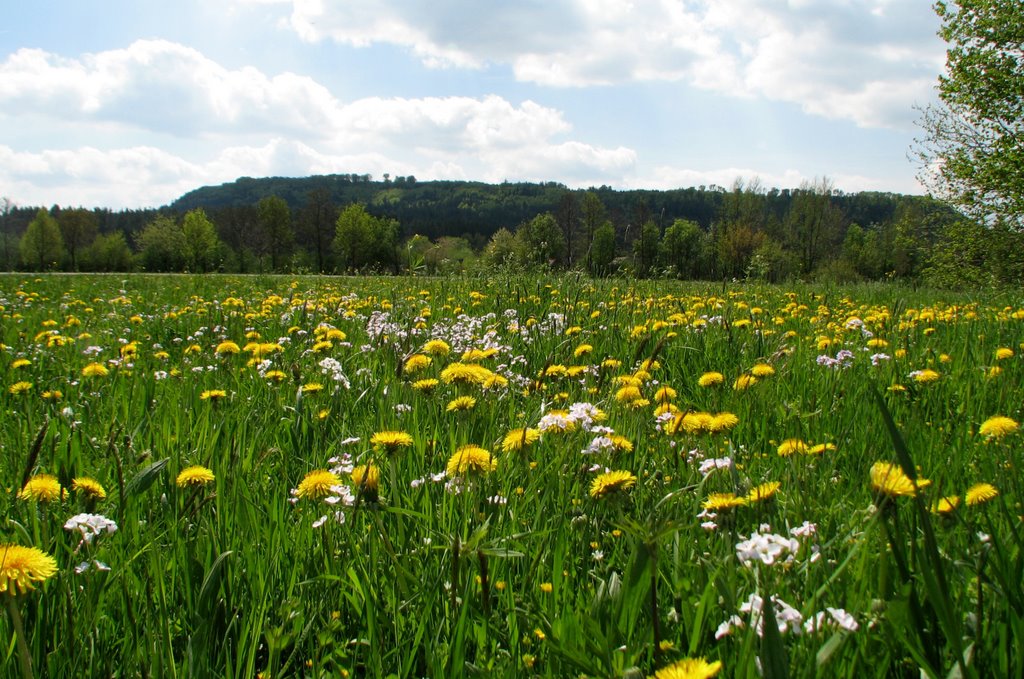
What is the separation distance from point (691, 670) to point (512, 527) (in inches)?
34.2

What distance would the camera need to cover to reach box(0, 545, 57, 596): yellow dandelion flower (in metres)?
1.02

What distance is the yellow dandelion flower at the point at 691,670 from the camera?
80 centimetres

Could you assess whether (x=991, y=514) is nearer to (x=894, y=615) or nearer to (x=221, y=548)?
(x=894, y=615)

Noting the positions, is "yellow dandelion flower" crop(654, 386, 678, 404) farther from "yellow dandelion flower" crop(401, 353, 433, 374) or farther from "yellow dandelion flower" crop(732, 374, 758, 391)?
"yellow dandelion flower" crop(401, 353, 433, 374)

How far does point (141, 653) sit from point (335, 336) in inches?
143

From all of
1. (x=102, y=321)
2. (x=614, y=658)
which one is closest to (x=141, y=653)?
(x=614, y=658)

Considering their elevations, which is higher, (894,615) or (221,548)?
(894,615)

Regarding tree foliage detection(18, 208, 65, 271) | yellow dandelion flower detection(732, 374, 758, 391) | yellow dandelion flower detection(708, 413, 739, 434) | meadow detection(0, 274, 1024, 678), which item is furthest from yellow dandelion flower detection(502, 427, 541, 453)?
tree foliage detection(18, 208, 65, 271)

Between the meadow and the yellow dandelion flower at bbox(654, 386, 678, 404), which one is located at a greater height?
the yellow dandelion flower at bbox(654, 386, 678, 404)

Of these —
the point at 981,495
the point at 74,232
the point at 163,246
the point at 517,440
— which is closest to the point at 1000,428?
the point at 981,495

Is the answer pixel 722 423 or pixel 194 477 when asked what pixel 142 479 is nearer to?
pixel 194 477

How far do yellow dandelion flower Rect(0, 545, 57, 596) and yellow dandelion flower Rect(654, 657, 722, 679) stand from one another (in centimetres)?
102

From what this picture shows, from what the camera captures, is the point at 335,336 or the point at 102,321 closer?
the point at 335,336

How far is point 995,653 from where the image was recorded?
1083mm
